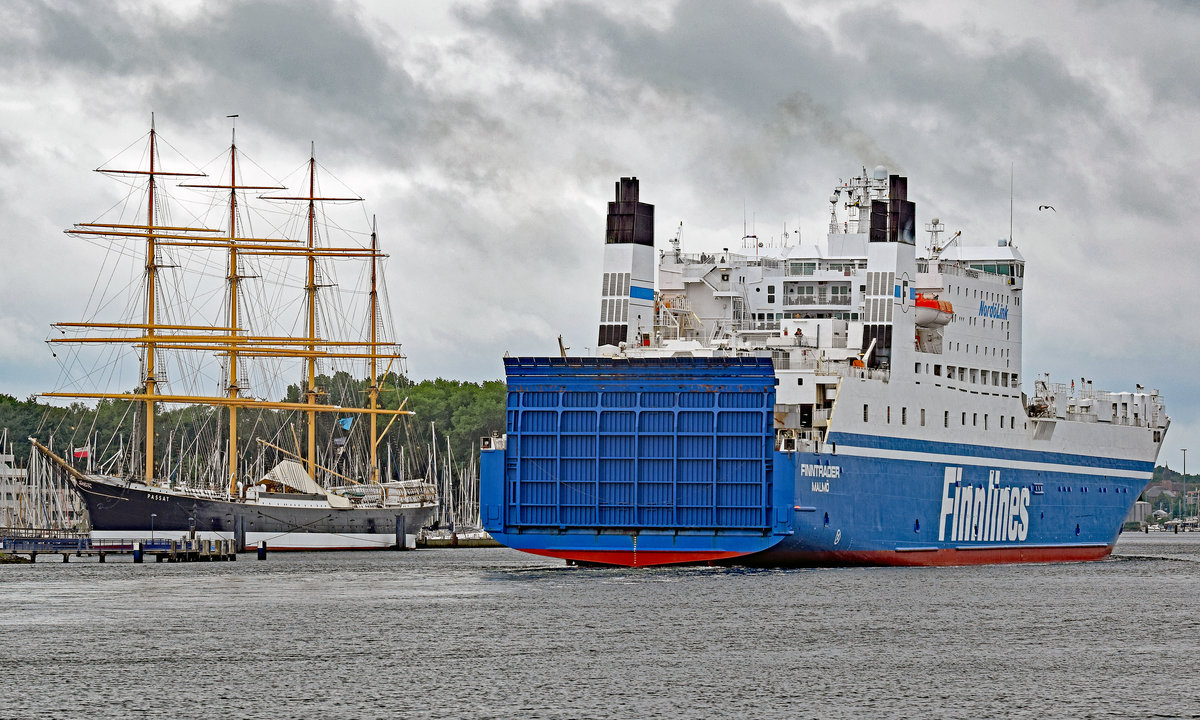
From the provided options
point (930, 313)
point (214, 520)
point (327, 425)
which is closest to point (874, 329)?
point (930, 313)

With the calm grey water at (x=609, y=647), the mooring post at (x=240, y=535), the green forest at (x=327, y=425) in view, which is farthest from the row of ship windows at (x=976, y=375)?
the green forest at (x=327, y=425)

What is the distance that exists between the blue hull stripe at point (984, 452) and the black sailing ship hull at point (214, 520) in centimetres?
3879

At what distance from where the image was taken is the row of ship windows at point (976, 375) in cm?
7369

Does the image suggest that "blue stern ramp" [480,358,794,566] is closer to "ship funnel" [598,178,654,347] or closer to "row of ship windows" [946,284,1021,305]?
"ship funnel" [598,178,654,347]

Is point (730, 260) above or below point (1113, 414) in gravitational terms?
above

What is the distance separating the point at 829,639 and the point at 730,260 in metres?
32.7

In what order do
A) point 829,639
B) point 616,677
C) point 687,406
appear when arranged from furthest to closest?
1. point 687,406
2. point 829,639
3. point 616,677

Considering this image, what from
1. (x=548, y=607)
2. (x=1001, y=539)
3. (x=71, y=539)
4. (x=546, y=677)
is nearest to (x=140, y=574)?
(x=71, y=539)

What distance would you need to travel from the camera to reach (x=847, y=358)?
229 feet

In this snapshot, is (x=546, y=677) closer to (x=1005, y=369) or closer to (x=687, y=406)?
(x=687, y=406)

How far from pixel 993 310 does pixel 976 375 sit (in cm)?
366

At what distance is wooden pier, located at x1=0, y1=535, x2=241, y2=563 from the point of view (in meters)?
86.9

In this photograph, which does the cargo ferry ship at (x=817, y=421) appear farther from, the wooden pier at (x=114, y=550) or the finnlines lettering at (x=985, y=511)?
the wooden pier at (x=114, y=550)

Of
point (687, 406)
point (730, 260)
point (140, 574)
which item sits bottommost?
point (140, 574)
